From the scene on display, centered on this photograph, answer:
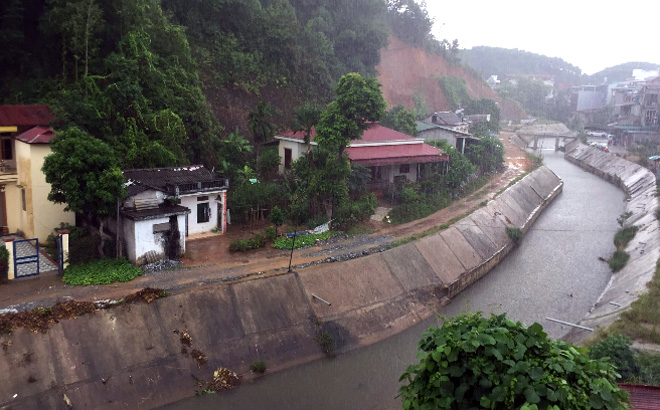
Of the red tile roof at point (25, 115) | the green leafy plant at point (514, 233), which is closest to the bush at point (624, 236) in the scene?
the green leafy plant at point (514, 233)

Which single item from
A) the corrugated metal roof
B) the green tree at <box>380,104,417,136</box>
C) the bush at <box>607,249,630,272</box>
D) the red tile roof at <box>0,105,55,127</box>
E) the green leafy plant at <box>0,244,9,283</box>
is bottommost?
the bush at <box>607,249,630,272</box>

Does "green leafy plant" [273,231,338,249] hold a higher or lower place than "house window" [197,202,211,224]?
lower

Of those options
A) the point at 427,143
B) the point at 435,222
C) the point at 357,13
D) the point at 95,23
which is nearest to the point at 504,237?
the point at 435,222

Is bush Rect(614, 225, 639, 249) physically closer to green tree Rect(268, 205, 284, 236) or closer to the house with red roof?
the house with red roof

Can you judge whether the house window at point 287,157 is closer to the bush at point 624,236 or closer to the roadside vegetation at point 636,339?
the bush at point 624,236

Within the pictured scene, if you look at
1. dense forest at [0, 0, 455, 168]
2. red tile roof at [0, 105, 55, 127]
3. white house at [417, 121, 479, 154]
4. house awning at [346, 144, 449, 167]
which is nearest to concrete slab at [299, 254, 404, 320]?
dense forest at [0, 0, 455, 168]
